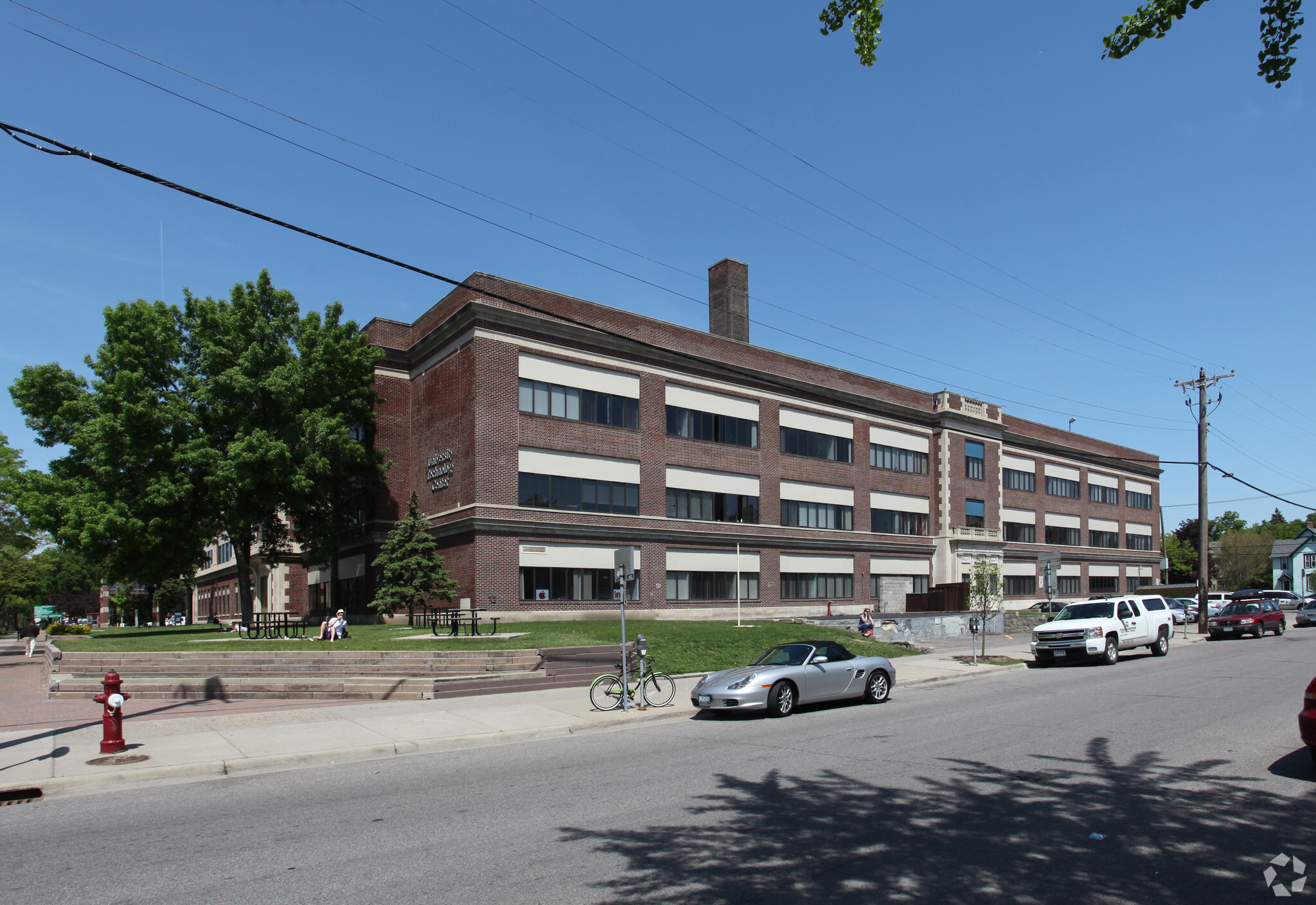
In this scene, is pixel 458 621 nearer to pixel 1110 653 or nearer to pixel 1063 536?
pixel 1110 653

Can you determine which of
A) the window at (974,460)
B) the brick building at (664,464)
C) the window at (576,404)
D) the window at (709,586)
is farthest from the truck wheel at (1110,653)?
the window at (974,460)

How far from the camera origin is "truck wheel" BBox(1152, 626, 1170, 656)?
2688 centimetres

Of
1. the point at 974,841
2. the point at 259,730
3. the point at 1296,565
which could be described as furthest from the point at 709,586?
the point at 1296,565

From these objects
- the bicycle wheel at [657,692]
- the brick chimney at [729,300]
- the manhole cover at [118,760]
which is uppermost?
the brick chimney at [729,300]

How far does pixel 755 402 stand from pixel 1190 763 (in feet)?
114

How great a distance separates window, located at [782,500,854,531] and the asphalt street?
3198cm

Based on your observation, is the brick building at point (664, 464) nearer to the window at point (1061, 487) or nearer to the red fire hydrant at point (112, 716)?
the window at point (1061, 487)

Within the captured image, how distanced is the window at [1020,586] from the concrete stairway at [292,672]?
47.2m

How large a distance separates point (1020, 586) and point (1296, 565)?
66454 mm

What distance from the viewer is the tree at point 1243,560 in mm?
95312

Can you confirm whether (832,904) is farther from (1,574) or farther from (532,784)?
(1,574)

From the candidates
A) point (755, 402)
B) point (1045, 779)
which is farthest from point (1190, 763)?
point (755, 402)

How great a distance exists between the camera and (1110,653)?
24594 millimetres

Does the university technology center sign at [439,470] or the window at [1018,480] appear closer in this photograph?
the university technology center sign at [439,470]
